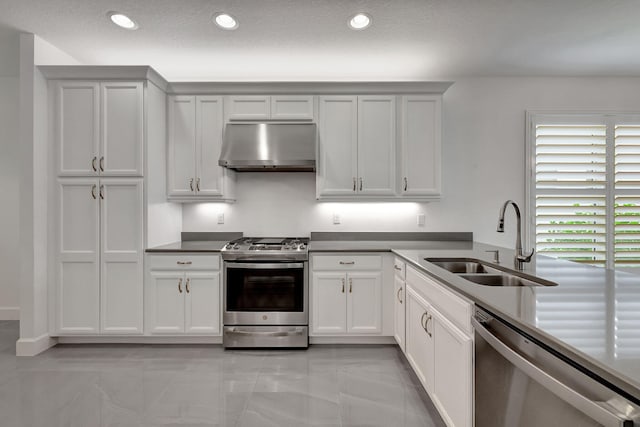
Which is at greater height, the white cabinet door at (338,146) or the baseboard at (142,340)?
the white cabinet door at (338,146)

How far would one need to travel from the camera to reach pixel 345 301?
3195 mm

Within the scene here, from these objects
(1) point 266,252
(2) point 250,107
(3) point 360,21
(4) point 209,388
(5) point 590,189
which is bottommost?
(4) point 209,388

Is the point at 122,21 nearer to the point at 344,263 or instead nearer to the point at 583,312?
the point at 344,263

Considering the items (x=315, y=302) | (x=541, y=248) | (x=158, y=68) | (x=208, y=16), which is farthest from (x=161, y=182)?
(x=541, y=248)

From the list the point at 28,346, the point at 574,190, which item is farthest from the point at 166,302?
the point at 574,190

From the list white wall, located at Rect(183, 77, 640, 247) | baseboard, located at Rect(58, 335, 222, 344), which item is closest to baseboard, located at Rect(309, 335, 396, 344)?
baseboard, located at Rect(58, 335, 222, 344)

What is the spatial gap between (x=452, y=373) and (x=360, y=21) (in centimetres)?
253

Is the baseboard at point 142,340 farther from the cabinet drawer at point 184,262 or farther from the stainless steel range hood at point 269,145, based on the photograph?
the stainless steel range hood at point 269,145

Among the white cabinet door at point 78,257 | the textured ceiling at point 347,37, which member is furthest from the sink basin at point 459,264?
the white cabinet door at point 78,257

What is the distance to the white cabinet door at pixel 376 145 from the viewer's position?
11.4ft

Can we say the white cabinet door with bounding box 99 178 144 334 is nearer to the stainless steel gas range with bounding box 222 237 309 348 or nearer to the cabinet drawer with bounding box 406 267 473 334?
the stainless steel gas range with bounding box 222 237 309 348

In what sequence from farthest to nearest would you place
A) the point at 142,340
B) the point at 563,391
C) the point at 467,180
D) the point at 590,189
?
the point at 467,180 < the point at 590,189 < the point at 142,340 < the point at 563,391

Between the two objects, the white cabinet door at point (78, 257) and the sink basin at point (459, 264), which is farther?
the white cabinet door at point (78, 257)

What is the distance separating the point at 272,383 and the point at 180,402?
2.06ft
